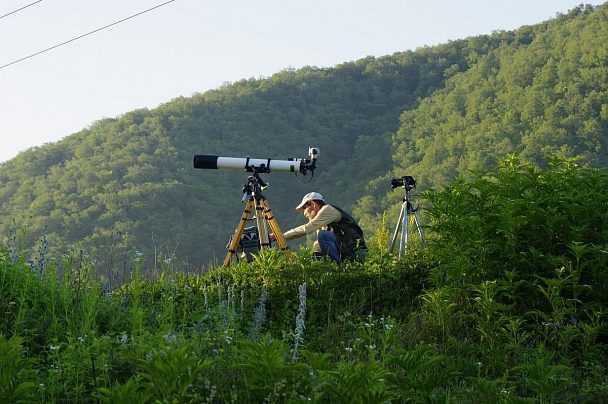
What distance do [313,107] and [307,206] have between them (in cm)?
6209

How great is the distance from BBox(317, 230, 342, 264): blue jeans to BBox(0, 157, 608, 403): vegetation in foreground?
1.18 m

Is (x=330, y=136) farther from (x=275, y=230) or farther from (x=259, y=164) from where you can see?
(x=275, y=230)

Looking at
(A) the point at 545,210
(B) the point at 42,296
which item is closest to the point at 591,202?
(A) the point at 545,210

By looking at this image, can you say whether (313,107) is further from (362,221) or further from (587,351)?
(587,351)

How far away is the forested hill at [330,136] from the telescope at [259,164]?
111 ft

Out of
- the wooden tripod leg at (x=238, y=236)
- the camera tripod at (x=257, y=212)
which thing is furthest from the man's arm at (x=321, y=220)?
the wooden tripod leg at (x=238, y=236)

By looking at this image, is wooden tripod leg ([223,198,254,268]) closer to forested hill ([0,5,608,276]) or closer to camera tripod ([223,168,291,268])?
camera tripod ([223,168,291,268])

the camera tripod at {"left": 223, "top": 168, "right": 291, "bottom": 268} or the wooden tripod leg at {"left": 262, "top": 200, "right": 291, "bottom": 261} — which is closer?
the wooden tripod leg at {"left": 262, "top": 200, "right": 291, "bottom": 261}

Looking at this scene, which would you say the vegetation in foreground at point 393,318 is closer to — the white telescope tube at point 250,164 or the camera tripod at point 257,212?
the camera tripod at point 257,212

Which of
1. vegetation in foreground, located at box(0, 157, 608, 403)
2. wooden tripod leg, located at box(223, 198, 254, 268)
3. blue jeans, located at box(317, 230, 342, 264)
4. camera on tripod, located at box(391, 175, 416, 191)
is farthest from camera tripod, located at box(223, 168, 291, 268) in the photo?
camera on tripod, located at box(391, 175, 416, 191)

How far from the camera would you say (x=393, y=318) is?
566 centimetres

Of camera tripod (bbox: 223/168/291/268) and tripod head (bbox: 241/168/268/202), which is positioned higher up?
tripod head (bbox: 241/168/268/202)

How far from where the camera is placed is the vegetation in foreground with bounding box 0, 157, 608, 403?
Result: 351cm

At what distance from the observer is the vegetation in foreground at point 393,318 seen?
3.51m
